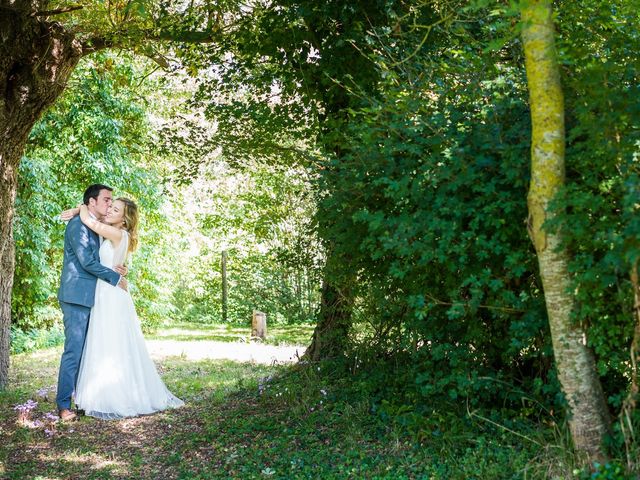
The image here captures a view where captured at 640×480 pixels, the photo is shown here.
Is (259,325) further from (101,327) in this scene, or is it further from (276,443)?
(276,443)

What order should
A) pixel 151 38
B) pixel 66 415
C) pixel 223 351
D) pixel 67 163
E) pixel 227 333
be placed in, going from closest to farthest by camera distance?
pixel 66 415, pixel 151 38, pixel 223 351, pixel 67 163, pixel 227 333

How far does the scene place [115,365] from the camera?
21.9ft

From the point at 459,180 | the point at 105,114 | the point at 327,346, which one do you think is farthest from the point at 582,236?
the point at 105,114

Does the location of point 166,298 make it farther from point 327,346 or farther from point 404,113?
point 404,113

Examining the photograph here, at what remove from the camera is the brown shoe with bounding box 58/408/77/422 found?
6.18 metres

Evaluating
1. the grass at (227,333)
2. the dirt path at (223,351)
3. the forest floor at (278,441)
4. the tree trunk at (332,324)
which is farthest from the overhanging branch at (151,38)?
the grass at (227,333)

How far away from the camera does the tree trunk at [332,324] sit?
6555 mm

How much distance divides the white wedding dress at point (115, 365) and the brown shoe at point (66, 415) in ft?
0.59

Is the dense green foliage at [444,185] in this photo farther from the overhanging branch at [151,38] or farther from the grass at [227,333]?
the grass at [227,333]

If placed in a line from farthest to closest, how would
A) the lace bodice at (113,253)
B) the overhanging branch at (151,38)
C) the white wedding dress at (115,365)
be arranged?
the overhanging branch at (151,38)
the lace bodice at (113,253)
the white wedding dress at (115,365)

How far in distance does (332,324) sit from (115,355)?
2.17m

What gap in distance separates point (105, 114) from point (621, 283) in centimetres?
1090

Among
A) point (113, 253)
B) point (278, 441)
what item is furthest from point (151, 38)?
point (278, 441)

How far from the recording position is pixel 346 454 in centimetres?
463
